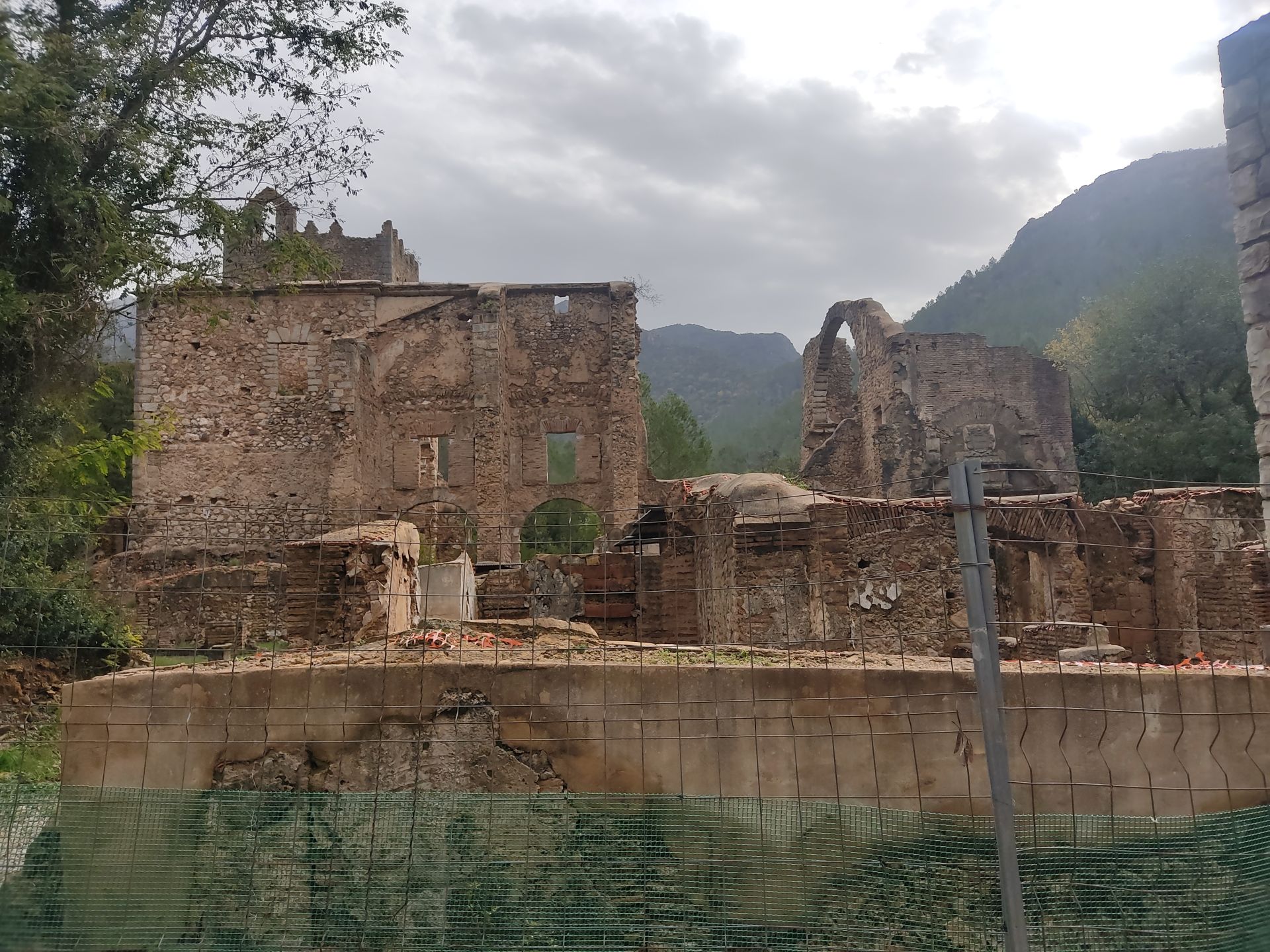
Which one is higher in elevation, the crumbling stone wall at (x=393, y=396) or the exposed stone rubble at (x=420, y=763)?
the crumbling stone wall at (x=393, y=396)

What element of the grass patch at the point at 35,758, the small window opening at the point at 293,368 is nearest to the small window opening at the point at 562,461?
the small window opening at the point at 293,368

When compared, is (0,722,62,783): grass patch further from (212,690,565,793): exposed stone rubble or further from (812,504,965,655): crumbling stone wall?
(812,504,965,655): crumbling stone wall

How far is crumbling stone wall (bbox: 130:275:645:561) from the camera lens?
23.1 meters

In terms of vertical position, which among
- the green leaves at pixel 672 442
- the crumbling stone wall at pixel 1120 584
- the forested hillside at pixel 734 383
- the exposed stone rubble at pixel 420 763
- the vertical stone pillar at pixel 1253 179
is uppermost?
the forested hillside at pixel 734 383

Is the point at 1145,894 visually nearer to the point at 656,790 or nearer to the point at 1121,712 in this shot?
the point at 1121,712

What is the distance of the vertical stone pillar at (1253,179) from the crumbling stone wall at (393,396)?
1709 cm

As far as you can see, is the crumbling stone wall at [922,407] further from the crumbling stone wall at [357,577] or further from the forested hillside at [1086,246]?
the forested hillside at [1086,246]

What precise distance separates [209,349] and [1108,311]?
81.9ft

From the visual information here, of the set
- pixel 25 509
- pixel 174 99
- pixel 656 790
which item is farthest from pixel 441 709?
pixel 174 99

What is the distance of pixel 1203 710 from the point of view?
4.77 meters

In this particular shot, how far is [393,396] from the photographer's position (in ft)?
79.4

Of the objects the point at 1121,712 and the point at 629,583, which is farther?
the point at 629,583

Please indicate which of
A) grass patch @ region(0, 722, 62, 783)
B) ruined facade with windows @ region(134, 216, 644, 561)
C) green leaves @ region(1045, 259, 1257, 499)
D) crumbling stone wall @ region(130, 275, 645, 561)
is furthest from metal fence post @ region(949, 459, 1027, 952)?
green leaves @ region(1045, 259, 1257, 499)

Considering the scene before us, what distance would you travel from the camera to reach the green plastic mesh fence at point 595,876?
431 cm
